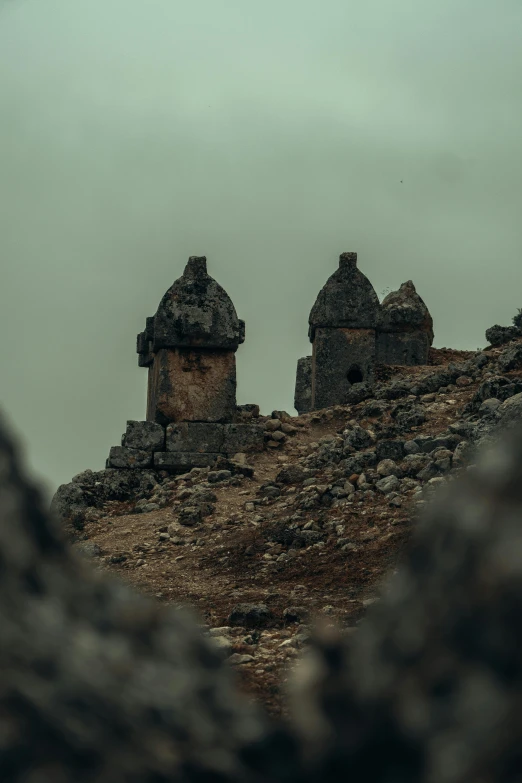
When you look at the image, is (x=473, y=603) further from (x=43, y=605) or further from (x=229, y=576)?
(x=229, y=576)

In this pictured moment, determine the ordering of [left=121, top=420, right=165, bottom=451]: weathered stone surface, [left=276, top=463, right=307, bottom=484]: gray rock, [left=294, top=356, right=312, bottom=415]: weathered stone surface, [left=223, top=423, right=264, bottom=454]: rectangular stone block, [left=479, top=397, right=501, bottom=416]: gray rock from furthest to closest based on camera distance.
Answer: [left=294, top=356, right=312, bottom=415]: weathered stone surface < [left=223, top=423, right=264, bottom=454]: rectangular stone block < [left=121, top=420, right=165, bottom=451]: weathered stone surface < [left=276, top=463, right=307, bottom=484]: gray rock < [left=479, top=397, right=501, bottom=416]: gray rock

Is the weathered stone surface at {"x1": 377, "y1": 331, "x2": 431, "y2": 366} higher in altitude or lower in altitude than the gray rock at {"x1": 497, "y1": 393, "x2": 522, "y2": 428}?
higher

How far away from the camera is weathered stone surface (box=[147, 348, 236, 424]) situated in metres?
12.4

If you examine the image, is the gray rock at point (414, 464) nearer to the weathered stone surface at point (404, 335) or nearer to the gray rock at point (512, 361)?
the gray rock at point (512, 361)

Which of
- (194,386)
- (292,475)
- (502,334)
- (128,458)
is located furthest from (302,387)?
(292,475)

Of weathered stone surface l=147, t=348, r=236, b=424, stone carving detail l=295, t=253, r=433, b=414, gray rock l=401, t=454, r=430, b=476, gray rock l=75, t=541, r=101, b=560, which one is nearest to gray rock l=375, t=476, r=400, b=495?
gray rock l=401, t=454, r=430, b=476

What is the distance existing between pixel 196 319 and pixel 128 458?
185 cm

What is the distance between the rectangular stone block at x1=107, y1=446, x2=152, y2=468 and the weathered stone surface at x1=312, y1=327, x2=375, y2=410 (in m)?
4.55

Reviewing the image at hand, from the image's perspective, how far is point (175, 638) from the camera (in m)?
1.46

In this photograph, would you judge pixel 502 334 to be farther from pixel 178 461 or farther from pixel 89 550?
pixel 89 550

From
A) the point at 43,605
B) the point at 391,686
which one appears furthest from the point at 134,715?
the point at 391,686

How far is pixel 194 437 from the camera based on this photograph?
40.5 feet

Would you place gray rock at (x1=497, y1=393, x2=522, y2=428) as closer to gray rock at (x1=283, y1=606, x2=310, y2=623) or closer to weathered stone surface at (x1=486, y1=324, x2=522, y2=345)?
gray rock at (x1=283, y1=606, x2=310, y2=623)

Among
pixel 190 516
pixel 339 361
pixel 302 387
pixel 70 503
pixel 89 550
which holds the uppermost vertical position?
A: pixel 302 387
